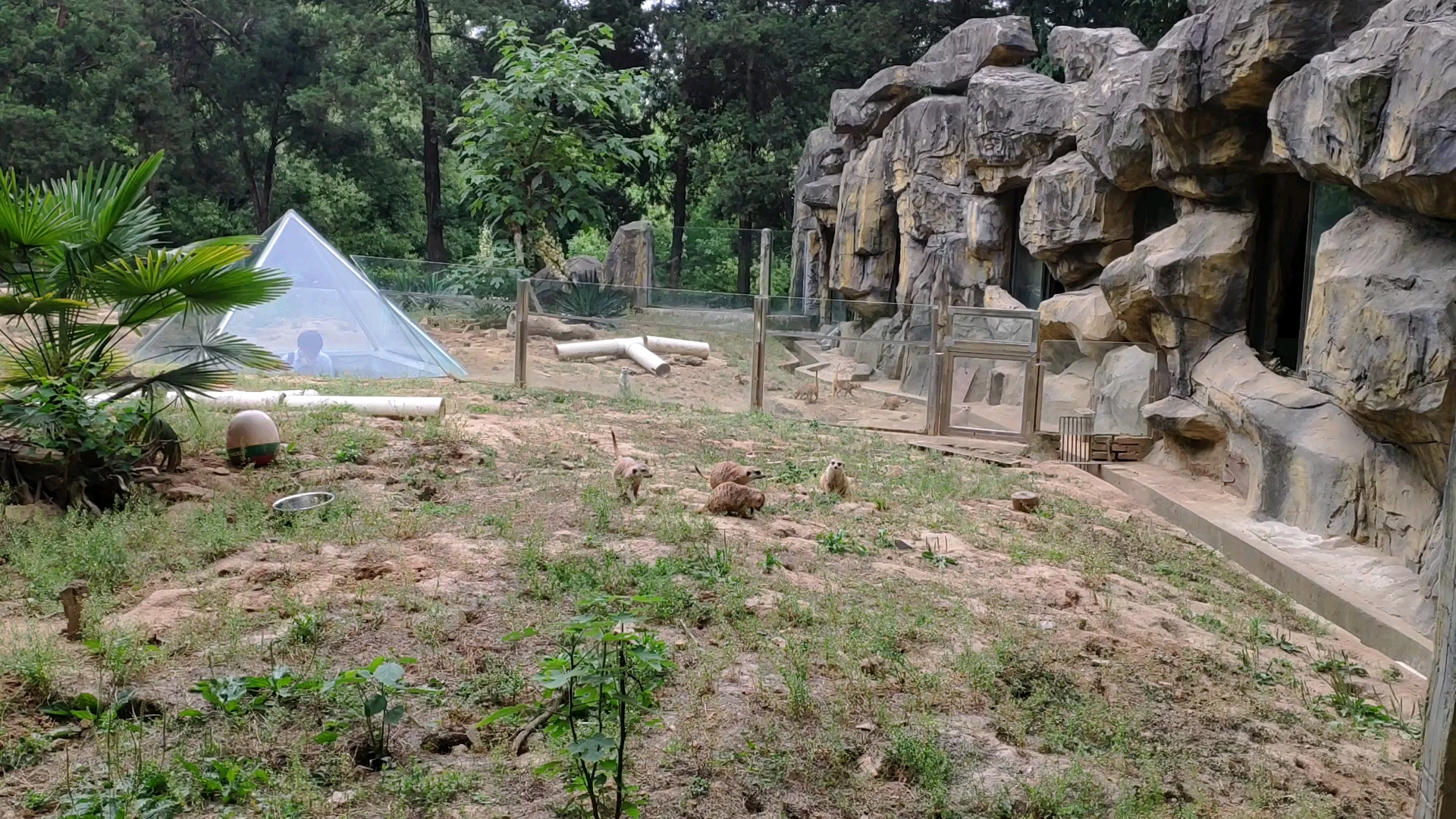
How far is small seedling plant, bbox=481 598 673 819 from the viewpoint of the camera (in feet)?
10.1

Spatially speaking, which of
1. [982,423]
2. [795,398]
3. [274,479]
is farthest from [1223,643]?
[795,398]

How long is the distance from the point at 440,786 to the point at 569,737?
0.44 metres

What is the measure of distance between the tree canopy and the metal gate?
11.2 m

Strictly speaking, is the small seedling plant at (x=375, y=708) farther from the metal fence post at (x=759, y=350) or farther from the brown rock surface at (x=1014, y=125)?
the brown rock surface at (x=1014, y=125)

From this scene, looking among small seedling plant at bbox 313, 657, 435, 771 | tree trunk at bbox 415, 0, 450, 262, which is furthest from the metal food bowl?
tree trunk at bbox 415, 0, 450, 262

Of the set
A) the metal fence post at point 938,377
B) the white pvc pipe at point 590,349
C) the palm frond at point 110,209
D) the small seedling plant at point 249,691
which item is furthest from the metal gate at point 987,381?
the small seedling plant at point 249,691

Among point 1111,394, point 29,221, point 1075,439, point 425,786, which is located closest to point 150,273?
point 29,221

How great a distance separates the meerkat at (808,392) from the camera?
13.1 m

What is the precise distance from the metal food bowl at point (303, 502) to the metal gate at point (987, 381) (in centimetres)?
738

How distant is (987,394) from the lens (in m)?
12.9

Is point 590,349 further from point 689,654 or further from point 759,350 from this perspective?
point 689,654

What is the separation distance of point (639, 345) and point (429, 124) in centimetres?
1518

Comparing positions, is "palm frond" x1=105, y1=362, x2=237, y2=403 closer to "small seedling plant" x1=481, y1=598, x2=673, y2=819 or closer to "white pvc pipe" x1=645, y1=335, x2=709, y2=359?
"small seedling plant" x1=481, y1=598, x2=673, y2=819

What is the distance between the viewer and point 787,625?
16.5ft
